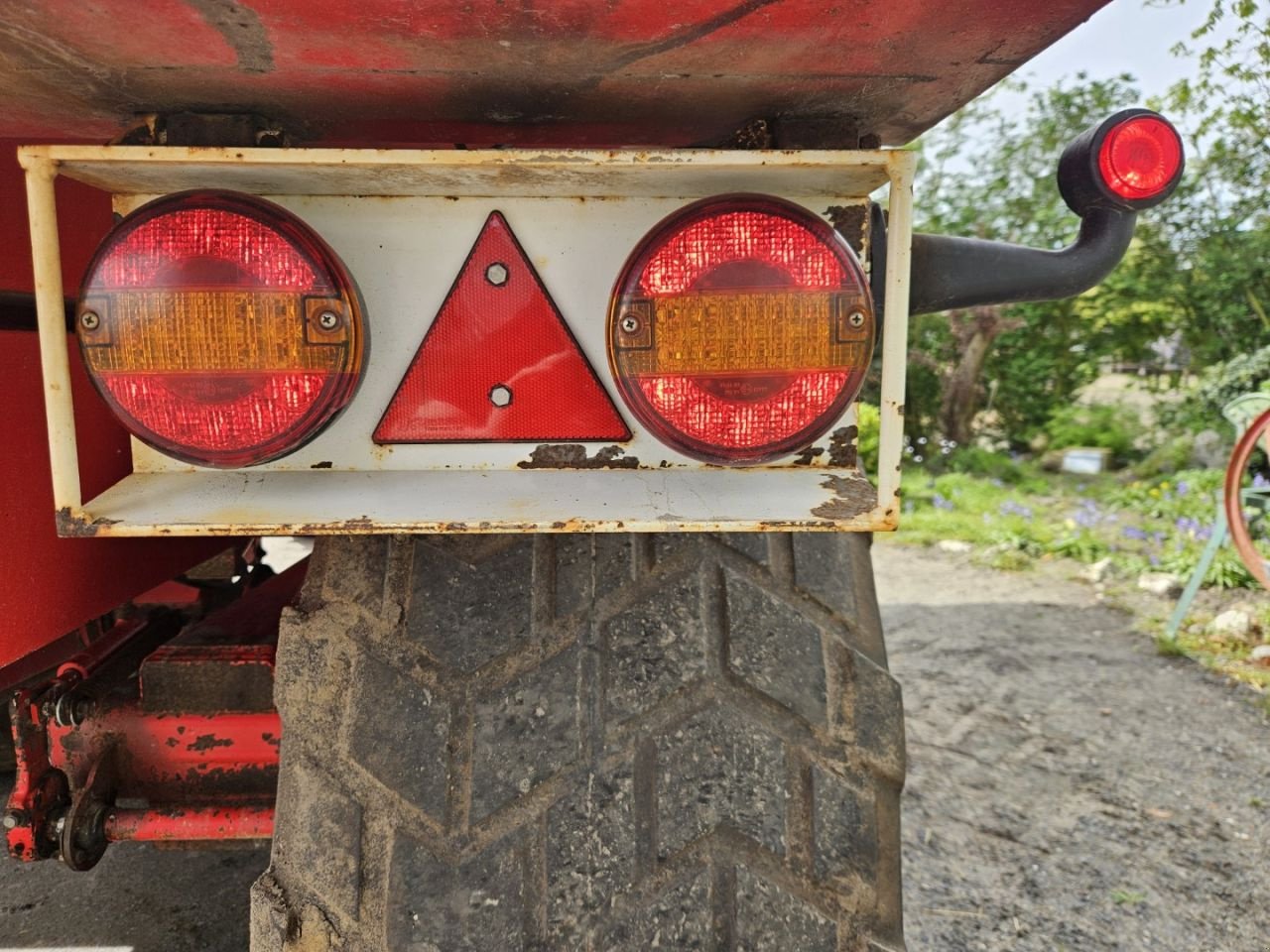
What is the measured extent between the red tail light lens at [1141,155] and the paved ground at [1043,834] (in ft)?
4.94

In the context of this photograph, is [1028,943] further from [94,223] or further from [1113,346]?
[1113,346]

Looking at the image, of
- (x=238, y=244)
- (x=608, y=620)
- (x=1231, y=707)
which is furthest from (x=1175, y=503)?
(x=238, y=244)

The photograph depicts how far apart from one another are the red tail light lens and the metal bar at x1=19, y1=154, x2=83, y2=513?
112 cm

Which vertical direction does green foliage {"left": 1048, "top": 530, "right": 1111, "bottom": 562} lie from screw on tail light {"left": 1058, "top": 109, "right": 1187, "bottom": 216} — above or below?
below

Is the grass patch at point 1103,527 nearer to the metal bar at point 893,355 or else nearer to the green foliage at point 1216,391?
the green foliage at point 1216,391

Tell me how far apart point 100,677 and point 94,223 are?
2.30ft

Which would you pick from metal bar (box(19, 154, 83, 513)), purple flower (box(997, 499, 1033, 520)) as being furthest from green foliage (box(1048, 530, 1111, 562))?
metal bar (box(19, 154, 83, 513))

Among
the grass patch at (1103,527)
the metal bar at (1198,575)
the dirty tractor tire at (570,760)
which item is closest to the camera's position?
the dirty tractor tire at (570,760)

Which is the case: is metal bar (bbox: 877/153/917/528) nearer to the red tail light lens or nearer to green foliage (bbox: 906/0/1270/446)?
the red tail light lens


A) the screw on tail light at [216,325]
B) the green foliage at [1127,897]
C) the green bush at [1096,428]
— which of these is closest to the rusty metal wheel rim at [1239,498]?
the green foliage at [1127,897]

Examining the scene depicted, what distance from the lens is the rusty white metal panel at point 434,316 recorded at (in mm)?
732

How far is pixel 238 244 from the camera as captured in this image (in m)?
0.76

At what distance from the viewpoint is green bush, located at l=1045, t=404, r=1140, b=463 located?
7500mm

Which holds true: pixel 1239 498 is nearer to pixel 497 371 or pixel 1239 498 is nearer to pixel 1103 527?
pixel 1103 527
